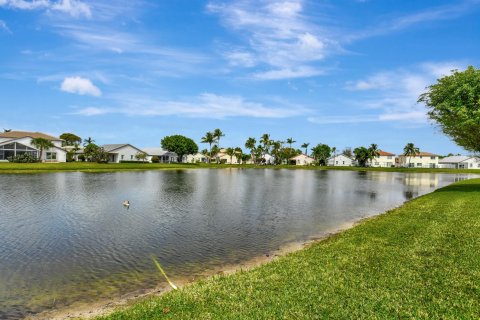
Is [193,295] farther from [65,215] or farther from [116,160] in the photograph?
[116,160]

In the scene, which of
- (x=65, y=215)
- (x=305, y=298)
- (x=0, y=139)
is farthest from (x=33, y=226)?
(x=0, y=139)

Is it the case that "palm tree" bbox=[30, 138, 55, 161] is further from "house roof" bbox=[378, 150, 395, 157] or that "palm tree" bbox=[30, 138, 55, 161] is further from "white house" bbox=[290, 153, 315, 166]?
"house roof" bbox=[378, 150, 395, 157]

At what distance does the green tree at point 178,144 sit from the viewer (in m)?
151

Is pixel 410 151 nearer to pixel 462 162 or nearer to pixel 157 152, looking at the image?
pixel 462 162

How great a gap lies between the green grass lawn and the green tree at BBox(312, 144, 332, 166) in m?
182

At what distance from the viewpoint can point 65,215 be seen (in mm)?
25797

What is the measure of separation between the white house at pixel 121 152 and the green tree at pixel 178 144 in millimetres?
13218

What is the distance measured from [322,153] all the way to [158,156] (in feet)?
306

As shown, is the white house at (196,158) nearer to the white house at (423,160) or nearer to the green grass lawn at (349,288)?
the white house at (423,160)

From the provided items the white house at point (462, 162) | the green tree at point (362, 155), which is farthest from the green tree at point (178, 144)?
the white house at point (462, 162)

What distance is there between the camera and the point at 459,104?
3725 centimetres

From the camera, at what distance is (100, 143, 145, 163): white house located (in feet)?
450

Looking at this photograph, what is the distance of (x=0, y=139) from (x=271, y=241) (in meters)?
128

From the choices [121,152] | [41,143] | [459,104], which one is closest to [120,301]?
[459,104]
